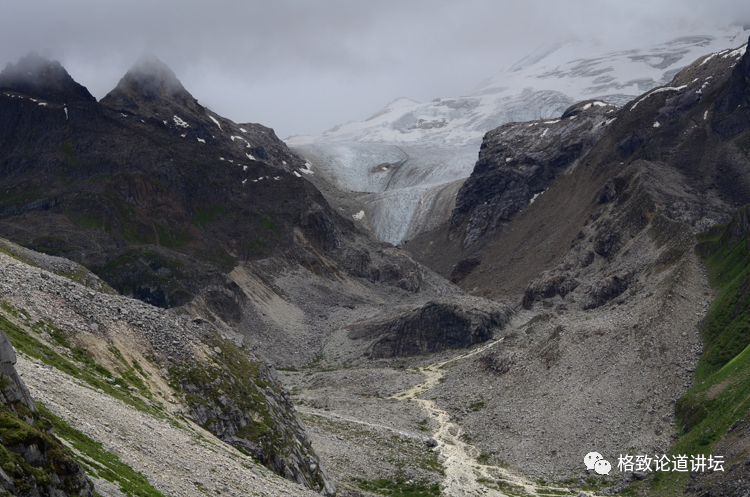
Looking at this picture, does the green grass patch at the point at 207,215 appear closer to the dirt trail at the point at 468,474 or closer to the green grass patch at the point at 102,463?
the dirt trail at the point at 468,474

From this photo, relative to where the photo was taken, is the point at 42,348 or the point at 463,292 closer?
the point at 42,348

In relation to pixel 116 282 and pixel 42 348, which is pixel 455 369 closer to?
pixel 116 282

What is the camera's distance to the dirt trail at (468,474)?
70.1m

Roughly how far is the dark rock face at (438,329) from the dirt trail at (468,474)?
36.6 m

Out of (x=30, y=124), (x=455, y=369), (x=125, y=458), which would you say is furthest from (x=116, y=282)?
(x=125, y=458)

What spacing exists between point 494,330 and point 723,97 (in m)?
97.4

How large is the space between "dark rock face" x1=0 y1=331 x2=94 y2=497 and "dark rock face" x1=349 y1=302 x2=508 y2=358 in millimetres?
112582

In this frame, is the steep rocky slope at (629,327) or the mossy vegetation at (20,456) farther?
the steep rocky slope at (629,327)

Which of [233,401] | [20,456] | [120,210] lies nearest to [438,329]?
[120,210]

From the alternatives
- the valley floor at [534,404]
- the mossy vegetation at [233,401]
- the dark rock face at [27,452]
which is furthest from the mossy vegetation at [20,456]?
the valley floor at [534,404]

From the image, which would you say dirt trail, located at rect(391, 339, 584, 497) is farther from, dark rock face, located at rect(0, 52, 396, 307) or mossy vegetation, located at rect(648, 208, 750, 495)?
dark rock face, located at rect(0, 52, 396, 307)

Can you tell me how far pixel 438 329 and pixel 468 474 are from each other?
208 feet

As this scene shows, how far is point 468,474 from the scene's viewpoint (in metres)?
76.2

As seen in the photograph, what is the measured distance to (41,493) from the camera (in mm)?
22828
